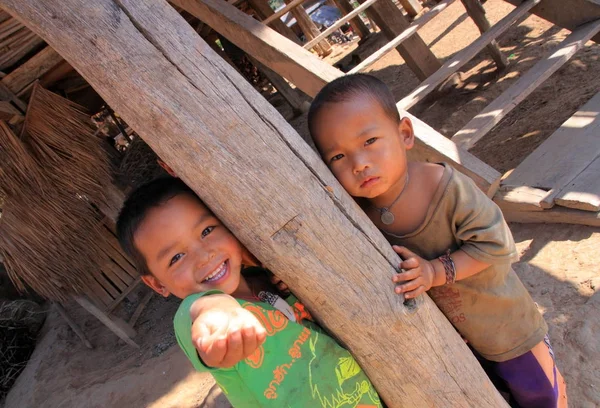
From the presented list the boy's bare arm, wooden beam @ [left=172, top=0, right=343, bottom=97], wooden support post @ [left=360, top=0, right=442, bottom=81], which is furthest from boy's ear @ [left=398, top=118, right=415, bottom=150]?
wooden support post @ [left=360, top=0, right=442, bottom=81]

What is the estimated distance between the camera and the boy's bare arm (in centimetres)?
119

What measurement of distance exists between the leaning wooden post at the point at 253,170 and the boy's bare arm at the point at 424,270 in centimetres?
4

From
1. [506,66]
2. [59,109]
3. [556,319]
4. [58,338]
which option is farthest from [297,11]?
[556,319]

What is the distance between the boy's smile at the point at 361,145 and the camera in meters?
1.33

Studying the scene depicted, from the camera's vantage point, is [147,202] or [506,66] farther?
[506,66]

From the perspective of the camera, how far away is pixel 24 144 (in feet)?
12.5

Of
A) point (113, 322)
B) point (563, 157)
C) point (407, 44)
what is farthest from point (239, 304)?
point (113, 322)

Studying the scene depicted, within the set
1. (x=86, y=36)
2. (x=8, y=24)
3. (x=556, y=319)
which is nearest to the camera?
(x=86, y=36)

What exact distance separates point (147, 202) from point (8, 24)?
9.54 ft

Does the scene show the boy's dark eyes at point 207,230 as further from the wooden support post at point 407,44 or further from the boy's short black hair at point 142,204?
the wooden support post at point 407,44

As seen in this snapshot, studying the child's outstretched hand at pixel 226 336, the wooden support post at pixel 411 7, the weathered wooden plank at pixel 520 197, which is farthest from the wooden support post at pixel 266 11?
the child's outstretched hand at pixel 226 336

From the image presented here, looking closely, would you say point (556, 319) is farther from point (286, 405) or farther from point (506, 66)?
point (506, 66)

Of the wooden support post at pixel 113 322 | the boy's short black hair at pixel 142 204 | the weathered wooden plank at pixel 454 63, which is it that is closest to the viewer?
the boy's short black hair at pixel 142 204

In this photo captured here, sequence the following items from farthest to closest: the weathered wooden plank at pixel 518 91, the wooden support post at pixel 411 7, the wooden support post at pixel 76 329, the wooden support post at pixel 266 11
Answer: the wooden support post at pixel 411 7 < the wooden support post at pixel 266 11 < the wooden support post at pixel 76 329 < the weathered wooden plank at pixel 518 91
